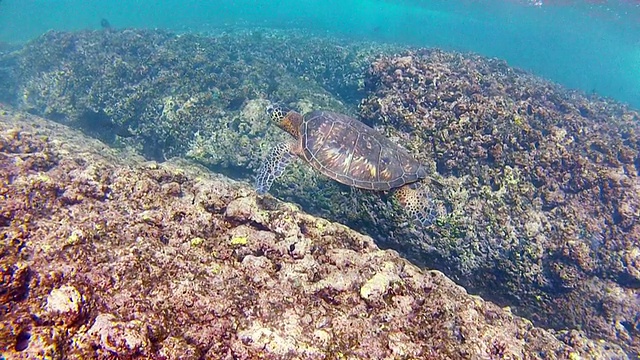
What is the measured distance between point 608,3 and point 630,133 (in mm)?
33302

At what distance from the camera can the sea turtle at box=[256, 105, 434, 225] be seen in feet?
18.3

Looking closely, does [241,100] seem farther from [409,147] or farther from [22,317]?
[22,317]

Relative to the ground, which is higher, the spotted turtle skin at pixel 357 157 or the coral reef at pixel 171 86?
the spotted turtle skin at pixel 357 157

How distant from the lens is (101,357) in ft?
6.39

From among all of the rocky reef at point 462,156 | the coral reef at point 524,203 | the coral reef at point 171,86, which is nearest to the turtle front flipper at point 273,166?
the rocky reef at point 462,156

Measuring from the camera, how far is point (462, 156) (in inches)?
257

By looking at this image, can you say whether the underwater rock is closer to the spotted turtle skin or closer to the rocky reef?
the spotted turtle skin

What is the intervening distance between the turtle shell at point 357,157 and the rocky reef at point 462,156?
22.6 inches

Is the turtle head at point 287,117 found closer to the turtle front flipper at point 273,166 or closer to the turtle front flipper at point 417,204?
the turtle front flipper at point 273,166

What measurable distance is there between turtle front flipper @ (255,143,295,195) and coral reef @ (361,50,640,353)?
256 cm

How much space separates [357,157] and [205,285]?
12.4ft

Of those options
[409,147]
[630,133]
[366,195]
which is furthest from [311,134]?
[630,133]

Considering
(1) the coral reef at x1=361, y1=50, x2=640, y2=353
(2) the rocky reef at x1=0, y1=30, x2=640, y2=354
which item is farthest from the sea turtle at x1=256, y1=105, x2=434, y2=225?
(1) the coral reef at x1=361, y1=50, x2=640, y2=353

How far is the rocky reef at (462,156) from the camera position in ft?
18.5
